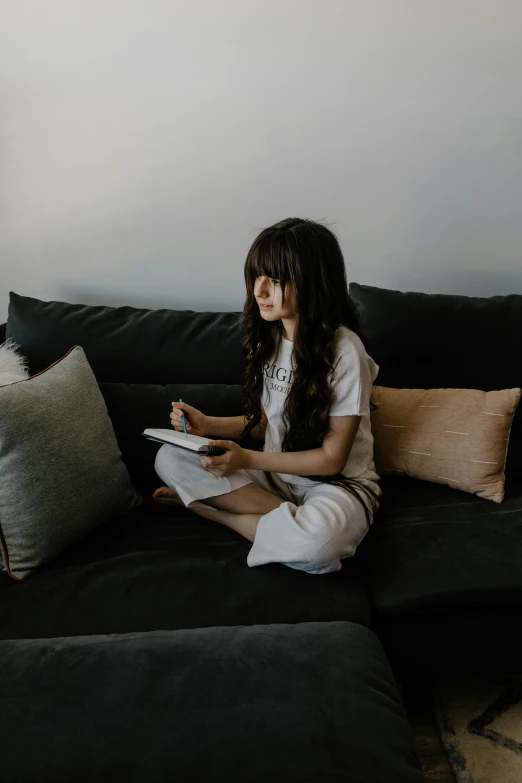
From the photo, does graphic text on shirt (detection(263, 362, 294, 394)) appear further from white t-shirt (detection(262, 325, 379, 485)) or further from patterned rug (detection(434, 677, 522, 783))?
patterned rug (detection(434, 677, 522, 783))

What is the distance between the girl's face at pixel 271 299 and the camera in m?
1.49

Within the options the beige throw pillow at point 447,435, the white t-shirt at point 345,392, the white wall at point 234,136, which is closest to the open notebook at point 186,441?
the white t-shirt at point 345,392

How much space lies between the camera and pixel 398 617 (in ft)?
4.36

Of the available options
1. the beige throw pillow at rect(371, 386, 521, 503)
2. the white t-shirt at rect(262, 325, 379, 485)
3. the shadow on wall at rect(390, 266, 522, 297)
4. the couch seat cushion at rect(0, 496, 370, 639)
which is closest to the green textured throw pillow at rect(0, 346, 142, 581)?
the couch seat cushion at rect(0, 496, 370, 639)

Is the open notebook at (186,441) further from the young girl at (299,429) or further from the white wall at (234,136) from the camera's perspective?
the white wall at (234,136)

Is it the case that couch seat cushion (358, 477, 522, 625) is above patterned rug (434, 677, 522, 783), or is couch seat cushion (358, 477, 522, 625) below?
above

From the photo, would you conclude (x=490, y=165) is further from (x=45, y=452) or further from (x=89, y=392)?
(x=45, y=452)

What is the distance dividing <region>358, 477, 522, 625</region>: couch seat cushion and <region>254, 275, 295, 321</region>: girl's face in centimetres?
55

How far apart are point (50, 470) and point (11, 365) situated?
376 mm

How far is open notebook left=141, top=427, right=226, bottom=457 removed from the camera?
4.60ft

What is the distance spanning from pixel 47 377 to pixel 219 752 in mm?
937

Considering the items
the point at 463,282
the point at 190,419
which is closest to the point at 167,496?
the point at 190,419

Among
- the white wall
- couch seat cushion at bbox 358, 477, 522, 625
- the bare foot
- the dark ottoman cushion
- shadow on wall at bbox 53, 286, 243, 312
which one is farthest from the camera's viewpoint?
shadow on wall at bbox 53, 286, 243, 312

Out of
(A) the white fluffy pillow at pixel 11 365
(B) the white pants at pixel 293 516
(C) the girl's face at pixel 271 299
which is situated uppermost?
(C) the girl's face at pixel 271 299
